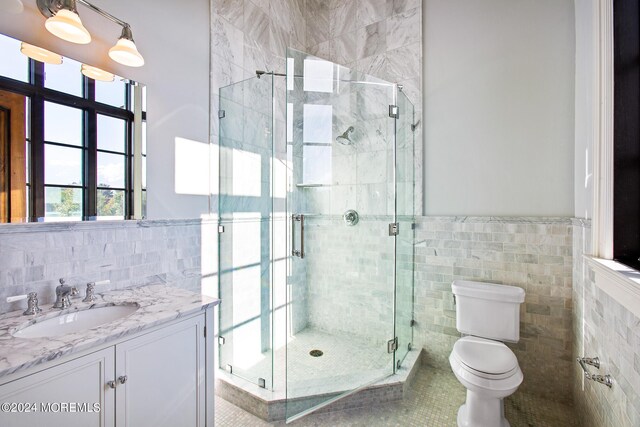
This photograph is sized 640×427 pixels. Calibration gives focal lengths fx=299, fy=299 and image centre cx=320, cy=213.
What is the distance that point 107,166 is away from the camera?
1.61m

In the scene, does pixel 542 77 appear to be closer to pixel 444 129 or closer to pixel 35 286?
pixel 444 129

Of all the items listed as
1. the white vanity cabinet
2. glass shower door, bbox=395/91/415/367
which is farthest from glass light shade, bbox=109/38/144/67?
glass shower door, bbox=395/91/415/367

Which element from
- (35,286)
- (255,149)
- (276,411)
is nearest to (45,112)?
(35,286)

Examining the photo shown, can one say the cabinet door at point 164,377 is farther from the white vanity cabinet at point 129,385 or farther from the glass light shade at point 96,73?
the glass light shade at point 96,73

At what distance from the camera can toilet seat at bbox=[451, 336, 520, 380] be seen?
1638 millimetres

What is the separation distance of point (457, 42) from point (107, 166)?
262cm

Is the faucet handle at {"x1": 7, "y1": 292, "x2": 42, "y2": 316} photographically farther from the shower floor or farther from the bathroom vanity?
the shower floor

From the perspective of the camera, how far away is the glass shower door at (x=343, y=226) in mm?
2178

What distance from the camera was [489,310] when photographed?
6.75 ft

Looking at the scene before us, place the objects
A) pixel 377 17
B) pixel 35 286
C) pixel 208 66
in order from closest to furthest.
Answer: pixel 35 286, pixel 208 66, pixel 377 17

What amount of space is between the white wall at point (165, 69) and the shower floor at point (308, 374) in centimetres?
116

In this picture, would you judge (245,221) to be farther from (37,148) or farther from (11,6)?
(11,6)

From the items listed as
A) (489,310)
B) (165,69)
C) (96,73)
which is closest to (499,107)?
(489,310)

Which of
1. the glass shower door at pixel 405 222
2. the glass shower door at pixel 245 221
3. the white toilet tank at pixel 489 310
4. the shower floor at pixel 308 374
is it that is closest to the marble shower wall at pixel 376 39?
the glass shower door at pixel 405 222
